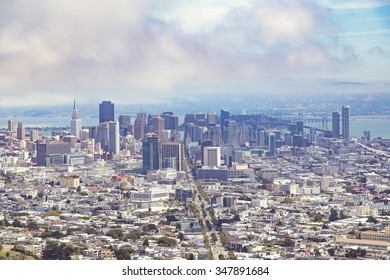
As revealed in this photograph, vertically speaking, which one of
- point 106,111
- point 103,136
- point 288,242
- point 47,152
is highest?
point 106,111

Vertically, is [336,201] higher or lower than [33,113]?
lower

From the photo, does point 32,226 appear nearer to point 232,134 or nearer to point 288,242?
point 288,242

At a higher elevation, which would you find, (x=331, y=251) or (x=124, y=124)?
(x=124, y=124)

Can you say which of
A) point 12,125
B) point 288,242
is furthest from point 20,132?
point 288,242

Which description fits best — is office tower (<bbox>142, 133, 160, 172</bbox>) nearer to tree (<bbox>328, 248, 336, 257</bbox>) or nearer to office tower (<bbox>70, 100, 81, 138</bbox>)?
office tower (<bbox>70, 100, 81, 138</bbox>)

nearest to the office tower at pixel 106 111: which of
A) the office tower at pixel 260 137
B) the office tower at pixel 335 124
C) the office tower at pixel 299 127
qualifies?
the office tower at pixel 260 137
